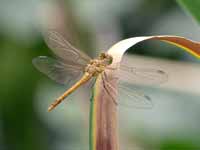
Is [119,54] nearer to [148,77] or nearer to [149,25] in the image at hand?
[148,77]

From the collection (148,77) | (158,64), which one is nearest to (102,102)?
(148,77)

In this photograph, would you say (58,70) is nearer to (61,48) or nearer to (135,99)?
(61,48)

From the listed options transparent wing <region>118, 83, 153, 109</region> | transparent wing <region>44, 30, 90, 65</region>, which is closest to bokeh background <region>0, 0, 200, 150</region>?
transparent wing <region>44, 30, 90, 65</region>

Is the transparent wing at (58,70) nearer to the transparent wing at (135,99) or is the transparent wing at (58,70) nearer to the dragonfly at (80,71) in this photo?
the dragonfly at (80,71)

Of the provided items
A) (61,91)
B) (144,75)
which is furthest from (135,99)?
(61,91)

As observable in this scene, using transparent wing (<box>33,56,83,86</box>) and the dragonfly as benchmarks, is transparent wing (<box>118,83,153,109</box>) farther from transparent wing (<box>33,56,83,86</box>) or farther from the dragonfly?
transparent wing (<box>33,56,83,86</box>)

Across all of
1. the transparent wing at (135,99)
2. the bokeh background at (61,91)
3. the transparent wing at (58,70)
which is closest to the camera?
the transparent wing at (135,99)

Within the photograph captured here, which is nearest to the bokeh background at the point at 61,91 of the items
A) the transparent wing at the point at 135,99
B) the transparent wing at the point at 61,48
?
the transparent wing at the point at 61,48
